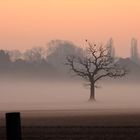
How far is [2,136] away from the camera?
2098cm

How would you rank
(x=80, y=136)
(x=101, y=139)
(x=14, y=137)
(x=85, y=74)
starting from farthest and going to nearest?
(x=85, y=74) → (x=80, y=136) → (x=101, y=139) → (x=14, y=137)

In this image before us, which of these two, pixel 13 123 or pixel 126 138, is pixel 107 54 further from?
pixel 13 123

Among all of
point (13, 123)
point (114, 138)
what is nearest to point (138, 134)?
point (114, 138)

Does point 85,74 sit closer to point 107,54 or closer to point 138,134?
point 107,54

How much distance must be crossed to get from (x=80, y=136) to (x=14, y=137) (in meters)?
11.7

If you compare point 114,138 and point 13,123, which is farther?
point 114,138

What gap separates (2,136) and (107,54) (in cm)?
9541

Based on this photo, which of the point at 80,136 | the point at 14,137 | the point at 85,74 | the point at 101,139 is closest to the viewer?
the point at 14,137

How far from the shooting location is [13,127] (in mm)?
9039

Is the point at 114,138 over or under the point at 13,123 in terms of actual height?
under

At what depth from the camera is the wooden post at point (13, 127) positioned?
898 cm

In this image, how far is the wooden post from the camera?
898 centimetres

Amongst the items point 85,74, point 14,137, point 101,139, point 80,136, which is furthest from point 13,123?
point 85,74

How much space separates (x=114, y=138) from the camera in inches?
771
